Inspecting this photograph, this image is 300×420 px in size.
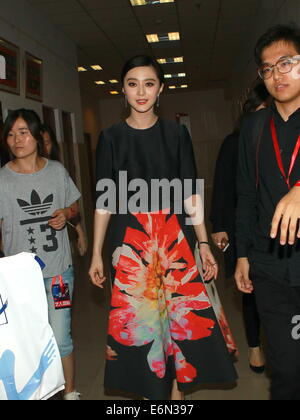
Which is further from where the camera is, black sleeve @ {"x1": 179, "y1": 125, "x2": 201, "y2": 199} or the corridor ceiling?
the corridor ceiling

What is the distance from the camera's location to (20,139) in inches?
93.4

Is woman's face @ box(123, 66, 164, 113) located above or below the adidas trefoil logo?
above

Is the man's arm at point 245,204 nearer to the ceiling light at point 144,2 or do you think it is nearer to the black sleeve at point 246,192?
the black sleeve at point 246,192

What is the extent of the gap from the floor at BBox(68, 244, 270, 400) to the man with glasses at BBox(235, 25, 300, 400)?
819mm

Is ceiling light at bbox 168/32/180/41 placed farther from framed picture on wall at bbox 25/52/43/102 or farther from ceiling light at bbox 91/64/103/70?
framed picture on wall at bbox 25/52/43/102

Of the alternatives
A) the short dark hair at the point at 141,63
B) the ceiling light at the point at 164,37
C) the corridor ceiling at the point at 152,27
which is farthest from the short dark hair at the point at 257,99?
the ceiling light at the point at 164,37

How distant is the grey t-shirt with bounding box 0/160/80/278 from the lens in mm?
2291

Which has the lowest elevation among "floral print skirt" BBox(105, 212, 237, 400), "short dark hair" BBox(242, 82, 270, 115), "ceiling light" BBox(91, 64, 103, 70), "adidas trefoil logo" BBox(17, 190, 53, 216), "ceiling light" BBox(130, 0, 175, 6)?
"floral print skirt" BBox(105, 212, 237, 400)

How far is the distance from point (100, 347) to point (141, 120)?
1.92m

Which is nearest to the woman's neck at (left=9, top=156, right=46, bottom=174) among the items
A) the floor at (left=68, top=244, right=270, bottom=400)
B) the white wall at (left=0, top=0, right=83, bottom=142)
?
the floor at (left=68, top=244, right=270, bottom=400)

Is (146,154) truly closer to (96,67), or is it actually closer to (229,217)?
(229,217)

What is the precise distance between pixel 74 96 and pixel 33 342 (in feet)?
23.8

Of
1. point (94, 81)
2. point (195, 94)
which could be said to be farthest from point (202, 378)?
point (195, 94)
